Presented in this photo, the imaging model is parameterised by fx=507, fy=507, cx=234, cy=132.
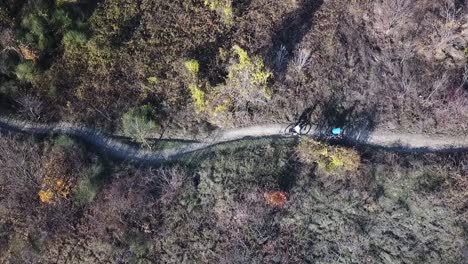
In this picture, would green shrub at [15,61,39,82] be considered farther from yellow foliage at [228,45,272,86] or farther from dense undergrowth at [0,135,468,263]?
yellow foliage at [228,45,272,86]

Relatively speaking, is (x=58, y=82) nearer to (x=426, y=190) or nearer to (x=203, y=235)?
(x=203, y=235)

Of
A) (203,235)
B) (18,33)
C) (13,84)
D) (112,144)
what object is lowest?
(203,235)

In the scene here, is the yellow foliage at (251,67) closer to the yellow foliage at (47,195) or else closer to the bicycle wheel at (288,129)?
the bicycle wheel at (288,129)

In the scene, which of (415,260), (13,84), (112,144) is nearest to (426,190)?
(415,260)

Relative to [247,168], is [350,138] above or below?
above

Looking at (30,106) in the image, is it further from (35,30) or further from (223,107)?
(223,107)

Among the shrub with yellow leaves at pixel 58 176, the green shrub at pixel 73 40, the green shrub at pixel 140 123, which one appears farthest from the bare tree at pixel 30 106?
the green shrub at pixel 140 123
